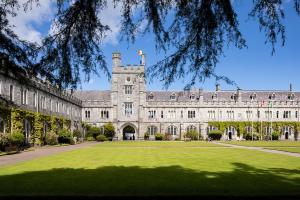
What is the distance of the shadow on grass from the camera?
30.7 ft

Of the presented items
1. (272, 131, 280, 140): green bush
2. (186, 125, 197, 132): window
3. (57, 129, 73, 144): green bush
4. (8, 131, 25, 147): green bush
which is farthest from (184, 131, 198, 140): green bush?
(8, 131, 25, 147): green bush

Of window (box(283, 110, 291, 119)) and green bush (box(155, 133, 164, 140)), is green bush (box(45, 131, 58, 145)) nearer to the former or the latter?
green bush (box(155, 133, 164, 140))

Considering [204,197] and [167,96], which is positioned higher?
[167,96]

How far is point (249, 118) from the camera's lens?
66.4m

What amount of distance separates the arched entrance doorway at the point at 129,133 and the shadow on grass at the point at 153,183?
52.3 meters

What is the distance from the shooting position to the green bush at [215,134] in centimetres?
6266

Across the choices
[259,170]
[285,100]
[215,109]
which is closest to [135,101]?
[215,109]

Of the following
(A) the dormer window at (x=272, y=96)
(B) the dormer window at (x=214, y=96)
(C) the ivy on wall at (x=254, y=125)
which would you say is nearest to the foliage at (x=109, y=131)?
(C) the ivy on wall at (x=254, y=125)

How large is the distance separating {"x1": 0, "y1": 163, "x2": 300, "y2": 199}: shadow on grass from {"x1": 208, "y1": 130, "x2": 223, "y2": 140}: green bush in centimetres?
4845

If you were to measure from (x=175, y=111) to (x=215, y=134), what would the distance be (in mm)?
8255

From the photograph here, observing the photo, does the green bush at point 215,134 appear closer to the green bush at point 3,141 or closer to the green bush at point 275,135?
the green bush at point 275,135

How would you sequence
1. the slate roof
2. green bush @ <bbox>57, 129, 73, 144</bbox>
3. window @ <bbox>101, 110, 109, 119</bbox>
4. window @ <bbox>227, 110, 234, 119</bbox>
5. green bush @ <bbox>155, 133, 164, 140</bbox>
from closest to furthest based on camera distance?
1. green bush @ <bbox>57, 129, 73, 144</bbox>
2. green bush @ <bbox>155, 133, 164, 140</bbox>
3. window @ <bbox>101, 110, 109, 119</bbox>
4. window @ <bbox>227, 110, 234, 119</bbox>
5. the slate roof

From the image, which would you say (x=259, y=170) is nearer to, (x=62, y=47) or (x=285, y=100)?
(x=62, y=47)

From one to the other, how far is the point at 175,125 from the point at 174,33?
59045 mm
